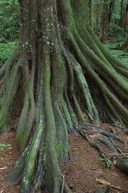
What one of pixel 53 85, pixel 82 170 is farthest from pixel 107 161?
pixel 53 85

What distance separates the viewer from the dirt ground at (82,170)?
356 centimetres

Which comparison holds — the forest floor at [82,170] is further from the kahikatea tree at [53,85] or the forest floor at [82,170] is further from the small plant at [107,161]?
the kahikatea tree at [53,85]

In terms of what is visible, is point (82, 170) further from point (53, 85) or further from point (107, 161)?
point (53, 85)

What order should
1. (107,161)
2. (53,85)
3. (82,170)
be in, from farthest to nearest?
(53,85) < (107,161) < (82,170)

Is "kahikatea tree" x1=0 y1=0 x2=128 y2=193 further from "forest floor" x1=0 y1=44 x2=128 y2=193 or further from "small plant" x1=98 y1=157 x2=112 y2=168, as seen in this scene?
"small plant" x1=98 y1=157 x2=112 y2=168

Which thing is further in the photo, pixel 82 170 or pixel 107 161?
pixel 107 161

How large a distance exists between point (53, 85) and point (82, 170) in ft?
6.71

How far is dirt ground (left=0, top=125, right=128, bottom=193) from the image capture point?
356cm

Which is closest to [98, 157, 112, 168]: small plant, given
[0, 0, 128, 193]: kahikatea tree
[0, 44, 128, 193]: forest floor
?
[0, 44, 128, 193]: forest floor

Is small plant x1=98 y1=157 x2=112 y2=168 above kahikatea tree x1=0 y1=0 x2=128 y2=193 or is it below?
below

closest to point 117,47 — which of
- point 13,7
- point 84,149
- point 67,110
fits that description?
point 13,7

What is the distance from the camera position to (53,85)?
17.1ft

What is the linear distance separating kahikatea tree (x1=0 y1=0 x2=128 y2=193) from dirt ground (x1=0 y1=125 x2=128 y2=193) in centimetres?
18

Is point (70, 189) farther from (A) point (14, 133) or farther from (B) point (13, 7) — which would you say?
(B) point (13, 7)
